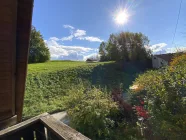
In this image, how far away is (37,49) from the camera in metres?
23.9

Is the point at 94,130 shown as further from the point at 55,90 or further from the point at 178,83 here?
the point at 55,90

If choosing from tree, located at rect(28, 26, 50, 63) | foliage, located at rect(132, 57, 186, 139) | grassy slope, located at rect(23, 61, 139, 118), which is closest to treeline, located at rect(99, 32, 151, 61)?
Result: grassy slope, located at rect(23, 61, 139, 118)

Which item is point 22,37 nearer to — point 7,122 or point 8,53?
point 8,53

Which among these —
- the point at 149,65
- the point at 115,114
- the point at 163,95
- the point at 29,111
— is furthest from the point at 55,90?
the point at 149,65

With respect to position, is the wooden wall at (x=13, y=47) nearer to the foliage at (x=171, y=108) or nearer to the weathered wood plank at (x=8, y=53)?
the weathered wood plank at (x=8, y=53)

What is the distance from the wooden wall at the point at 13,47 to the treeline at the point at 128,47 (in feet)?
63.6

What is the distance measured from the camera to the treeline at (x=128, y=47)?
21.0m

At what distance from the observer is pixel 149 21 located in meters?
11.9

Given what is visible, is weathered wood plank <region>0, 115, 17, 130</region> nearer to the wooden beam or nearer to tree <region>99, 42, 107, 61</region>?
the wooden beam

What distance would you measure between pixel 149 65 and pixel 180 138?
67.7ft

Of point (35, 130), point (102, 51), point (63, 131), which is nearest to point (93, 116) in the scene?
point (35, 130)

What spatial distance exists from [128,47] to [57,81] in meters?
12.1

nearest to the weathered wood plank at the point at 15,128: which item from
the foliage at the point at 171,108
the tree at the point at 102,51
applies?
the foliage at the point at 171,108

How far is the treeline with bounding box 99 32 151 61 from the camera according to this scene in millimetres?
21047
